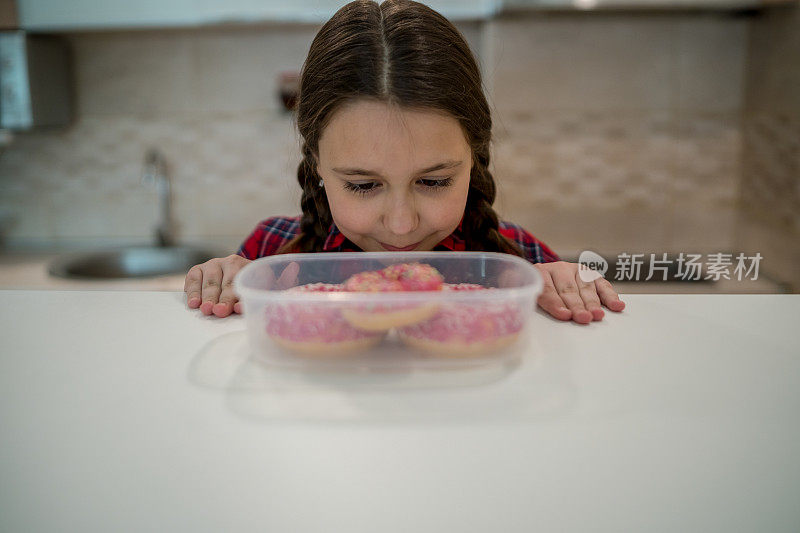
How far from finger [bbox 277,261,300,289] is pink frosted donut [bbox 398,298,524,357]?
171 mm

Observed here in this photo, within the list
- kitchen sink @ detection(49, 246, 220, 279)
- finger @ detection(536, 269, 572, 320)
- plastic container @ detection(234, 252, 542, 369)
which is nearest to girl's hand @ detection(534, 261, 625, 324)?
finger @ detection(536, 269, 572, 320)

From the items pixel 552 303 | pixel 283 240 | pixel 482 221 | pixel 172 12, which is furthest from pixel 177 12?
pixel 552 303

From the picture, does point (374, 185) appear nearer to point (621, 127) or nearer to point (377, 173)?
point (377, 173)

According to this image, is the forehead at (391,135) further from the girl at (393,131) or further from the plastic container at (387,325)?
the plastic container at (387,325)

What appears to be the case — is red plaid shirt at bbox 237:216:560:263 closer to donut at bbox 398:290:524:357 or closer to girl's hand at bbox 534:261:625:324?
girl's hand at bbox 534:261:625:324

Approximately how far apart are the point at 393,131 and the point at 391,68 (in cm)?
9

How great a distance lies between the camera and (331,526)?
14.3 inches

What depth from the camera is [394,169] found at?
29.9 inches

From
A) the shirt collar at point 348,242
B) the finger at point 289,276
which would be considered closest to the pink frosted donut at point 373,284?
the finger at point 289,276

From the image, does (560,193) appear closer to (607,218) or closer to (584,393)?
(607,218)

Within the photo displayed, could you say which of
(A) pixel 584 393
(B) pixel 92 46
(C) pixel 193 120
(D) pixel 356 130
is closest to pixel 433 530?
(A) pixel 584 393

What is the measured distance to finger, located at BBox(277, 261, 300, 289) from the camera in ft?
2.07

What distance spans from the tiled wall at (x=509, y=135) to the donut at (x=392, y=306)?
1.46 meters

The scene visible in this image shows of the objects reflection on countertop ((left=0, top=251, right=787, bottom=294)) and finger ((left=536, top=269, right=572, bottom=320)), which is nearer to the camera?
finger ((left=536, top=269, right=572, bottom=320))
